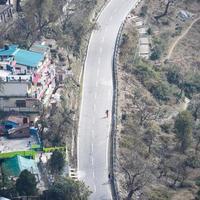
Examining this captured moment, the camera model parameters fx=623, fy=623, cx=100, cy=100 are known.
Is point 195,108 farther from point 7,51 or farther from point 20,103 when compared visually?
point 7,51

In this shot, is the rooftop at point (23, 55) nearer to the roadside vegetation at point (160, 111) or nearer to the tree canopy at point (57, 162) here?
the roadside vegetation at point (160, 111)

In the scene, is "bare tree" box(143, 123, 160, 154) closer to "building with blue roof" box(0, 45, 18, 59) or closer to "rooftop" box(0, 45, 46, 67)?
"rooftop" box(0, 45, 46, 67)

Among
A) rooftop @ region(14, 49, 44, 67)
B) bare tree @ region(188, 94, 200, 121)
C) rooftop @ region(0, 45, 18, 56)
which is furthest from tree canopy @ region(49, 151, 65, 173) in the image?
bare tree @ region(188, 94, 200, 121)

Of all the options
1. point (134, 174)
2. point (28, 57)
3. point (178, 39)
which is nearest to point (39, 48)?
point (28, 57)

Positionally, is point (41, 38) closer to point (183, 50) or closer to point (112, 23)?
point (112, 23)

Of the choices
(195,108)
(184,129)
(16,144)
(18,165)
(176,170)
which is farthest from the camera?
(195,108)

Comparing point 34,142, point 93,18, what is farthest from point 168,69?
point 34,142
